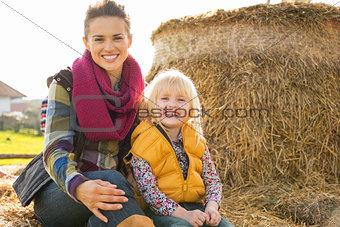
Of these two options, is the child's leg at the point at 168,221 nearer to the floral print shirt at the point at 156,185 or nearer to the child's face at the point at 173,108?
the floral print shirt at the point at 156,185

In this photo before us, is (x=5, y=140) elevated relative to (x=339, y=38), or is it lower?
lower

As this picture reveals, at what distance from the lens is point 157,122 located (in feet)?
4.89

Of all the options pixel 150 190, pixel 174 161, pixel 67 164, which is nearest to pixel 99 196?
pixel 67 164

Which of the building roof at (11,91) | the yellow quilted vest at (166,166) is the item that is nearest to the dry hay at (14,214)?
the yellow quilted vest at (166,166)

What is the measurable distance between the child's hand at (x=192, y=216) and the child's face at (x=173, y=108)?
0.43 m

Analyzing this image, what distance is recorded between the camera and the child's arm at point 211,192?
1288 mm

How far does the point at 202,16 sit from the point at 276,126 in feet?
3.91

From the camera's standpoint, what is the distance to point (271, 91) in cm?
251

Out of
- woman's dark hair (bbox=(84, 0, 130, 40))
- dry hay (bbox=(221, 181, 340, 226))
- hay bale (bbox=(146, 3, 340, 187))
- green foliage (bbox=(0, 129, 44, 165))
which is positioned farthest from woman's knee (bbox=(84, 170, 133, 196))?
green foliage (bbox=(0, 129, 44, 165))

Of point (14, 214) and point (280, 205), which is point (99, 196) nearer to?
point (14, 214)

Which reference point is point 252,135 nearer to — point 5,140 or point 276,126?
point 276,126

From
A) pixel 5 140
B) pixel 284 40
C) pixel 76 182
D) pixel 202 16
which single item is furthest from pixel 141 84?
pixel 5 140

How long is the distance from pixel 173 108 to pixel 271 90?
4.39 feet

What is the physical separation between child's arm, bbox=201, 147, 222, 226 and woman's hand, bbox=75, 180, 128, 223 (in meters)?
0.42
